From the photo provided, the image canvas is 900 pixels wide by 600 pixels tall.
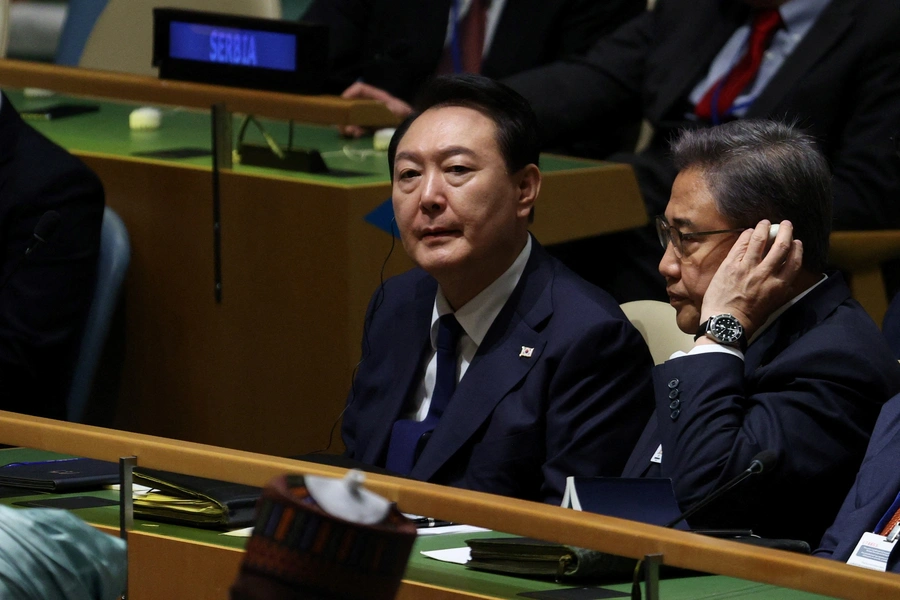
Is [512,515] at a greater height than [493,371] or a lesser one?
greater

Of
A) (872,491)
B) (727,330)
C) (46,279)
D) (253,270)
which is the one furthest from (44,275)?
(872,491)

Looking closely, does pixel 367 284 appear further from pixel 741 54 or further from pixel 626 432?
pixel 741 54

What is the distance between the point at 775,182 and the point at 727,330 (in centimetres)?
21

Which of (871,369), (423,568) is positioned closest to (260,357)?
(871,369)

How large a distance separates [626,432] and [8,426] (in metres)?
0.91

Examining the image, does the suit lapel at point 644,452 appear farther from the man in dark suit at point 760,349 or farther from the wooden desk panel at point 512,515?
the wooden desk panel at point 512,515

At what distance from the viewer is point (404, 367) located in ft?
7.57

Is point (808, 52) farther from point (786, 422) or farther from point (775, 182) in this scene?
point (786, 422)

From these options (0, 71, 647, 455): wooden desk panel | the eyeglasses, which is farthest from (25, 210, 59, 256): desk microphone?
the eyeglasses

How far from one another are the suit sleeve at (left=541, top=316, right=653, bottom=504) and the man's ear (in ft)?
0.86

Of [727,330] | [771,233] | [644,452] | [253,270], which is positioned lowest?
[253,270]

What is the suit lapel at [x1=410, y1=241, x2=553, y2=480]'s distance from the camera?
2129mm

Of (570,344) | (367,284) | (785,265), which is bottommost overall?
(367,284)

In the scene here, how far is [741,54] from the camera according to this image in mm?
3322
